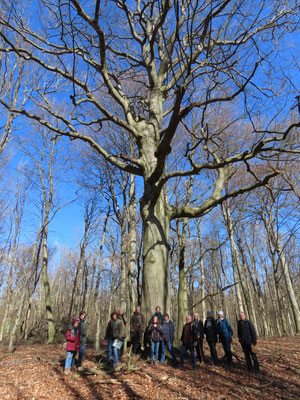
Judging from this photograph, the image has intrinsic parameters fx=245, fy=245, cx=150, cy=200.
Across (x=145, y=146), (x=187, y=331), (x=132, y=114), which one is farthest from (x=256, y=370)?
(x=132, y=114)

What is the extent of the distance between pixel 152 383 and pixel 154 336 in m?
1.22

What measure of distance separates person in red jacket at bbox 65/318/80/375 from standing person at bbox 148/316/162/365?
1.51 meters

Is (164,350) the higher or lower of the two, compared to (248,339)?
lower

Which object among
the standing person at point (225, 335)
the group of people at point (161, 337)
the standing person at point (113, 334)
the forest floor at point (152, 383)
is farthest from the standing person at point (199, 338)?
the standing person at point (113, 334)

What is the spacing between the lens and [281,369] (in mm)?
5043

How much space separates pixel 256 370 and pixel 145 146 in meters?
5.37

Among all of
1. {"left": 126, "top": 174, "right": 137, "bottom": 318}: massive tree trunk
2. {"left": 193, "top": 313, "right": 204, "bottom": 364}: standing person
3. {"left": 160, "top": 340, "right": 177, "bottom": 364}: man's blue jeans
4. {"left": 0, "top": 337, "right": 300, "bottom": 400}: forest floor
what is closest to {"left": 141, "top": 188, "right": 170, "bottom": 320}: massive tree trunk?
{"left": 160, "top": 340, "right": 177, "bottom": 364}: man's blue jeans

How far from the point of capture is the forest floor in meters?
3.50

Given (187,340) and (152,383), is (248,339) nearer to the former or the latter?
(187,340)

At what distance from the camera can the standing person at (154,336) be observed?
5004 millimetres

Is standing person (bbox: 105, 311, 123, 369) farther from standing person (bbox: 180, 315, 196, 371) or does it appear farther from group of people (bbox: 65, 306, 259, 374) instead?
standing person (bbox: 180, 315, 196, 371)

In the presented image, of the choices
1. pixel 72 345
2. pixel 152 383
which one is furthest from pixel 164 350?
pixel 72 345

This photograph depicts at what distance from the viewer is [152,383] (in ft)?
12.6

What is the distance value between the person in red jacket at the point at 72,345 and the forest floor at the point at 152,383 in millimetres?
191
